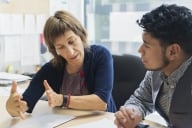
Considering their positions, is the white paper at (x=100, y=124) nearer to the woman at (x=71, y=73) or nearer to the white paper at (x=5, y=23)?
the woman at (x=71, y=73)

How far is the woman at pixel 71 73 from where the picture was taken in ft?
4.91

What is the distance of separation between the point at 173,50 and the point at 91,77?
545 millimetres

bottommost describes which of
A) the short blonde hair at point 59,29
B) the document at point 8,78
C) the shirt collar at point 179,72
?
the document at point 8,78

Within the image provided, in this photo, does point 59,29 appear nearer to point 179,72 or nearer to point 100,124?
point 100,124

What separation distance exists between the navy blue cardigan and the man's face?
1.14ft

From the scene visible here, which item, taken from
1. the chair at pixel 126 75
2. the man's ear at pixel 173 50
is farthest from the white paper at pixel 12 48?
the man's ear at pixel 173 50

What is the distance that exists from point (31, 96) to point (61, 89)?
19 cm

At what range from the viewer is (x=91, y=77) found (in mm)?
1634

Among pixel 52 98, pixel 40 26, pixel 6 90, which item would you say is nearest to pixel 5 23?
pixel 40 26

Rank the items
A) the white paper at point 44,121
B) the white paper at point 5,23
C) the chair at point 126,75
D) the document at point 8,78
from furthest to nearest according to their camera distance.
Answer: the white paper at point 5,23 → the document at point 8,78 → the chair at point 126,75 → the white paper at point 44,121

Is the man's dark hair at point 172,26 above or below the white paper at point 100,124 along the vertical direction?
above

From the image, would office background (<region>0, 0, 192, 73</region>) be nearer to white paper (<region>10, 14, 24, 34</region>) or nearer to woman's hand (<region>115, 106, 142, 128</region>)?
white paper (<region>10, 14, 24, 34</region>)

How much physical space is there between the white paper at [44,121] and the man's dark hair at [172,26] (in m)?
0.55

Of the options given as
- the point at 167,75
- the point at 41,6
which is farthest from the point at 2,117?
the point at 41,6
